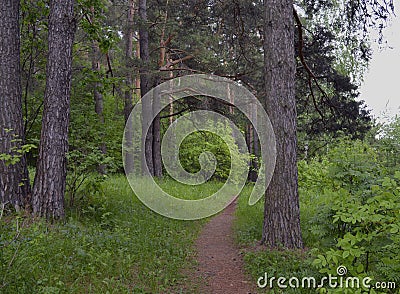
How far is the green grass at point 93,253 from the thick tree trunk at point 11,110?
0.66 metres

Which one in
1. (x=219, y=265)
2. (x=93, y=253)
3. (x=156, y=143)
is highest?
(x=156, y=143)

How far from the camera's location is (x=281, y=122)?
7.17 m

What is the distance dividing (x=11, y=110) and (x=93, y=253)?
331 cm

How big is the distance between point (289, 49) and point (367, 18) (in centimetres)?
239

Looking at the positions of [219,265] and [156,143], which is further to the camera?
[156,143]

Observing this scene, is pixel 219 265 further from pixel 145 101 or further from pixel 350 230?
pixel 145 101

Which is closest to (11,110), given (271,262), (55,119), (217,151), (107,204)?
(55,119)

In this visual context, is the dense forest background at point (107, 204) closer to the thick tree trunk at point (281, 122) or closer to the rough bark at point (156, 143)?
the thick tree trunk at point (281, 122)

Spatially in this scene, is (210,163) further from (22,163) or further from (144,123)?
(22,163)

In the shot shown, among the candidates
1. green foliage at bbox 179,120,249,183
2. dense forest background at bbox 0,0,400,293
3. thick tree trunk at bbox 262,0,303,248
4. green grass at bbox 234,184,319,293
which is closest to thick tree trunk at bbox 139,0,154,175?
green foliage at bbox 179,120,249,183

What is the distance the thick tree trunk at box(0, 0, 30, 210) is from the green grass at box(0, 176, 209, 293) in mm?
657

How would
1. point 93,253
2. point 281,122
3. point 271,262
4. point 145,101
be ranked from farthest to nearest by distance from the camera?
1. point 145,101
2. point 281,122
3. point 271,262
4. point 93,253

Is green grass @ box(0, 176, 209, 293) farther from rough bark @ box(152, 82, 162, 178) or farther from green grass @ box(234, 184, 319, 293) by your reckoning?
rough bark @ box(152, 82, 162, 178)

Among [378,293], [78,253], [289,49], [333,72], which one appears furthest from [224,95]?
[378,293]
